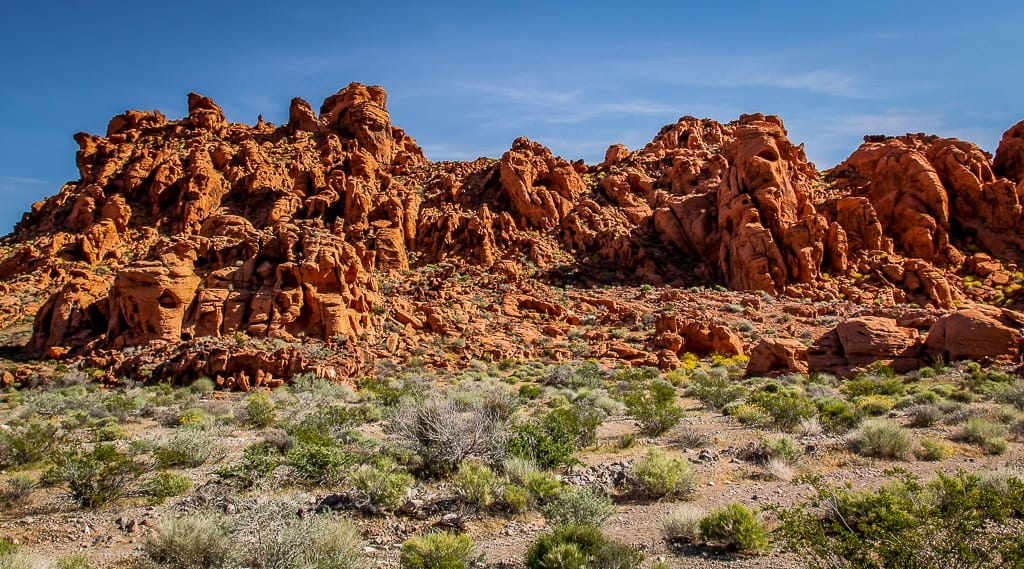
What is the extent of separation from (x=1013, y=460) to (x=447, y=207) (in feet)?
135

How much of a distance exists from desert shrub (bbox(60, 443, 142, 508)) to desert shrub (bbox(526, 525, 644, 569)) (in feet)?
21.2

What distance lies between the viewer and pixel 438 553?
5.71m

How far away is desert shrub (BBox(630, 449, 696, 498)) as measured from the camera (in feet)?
26.5

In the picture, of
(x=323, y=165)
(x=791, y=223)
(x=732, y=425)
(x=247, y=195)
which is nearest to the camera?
(x=732, y=425)

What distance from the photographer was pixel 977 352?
60.4ft

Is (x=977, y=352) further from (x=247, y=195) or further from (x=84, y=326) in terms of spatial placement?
(x=247, y=195)

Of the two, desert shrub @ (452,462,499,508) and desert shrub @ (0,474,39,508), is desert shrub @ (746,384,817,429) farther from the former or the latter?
desert shrub @ (0,474,39,508)

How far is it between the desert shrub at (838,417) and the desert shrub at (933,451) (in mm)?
1683

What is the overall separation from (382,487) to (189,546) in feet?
8.44

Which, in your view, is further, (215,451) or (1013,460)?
(215,451)

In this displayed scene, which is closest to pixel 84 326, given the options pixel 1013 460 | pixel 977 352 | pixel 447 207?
pixel 447 207

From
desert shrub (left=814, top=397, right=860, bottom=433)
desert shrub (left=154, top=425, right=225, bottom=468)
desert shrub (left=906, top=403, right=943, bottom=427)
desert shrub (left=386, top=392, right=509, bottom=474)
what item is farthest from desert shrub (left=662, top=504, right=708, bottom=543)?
desert shrub (left=154, top=425, right=225, bottom=468)

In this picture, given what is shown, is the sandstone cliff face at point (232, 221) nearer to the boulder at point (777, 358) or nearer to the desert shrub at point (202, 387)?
the desert shrub at point (202, 387)

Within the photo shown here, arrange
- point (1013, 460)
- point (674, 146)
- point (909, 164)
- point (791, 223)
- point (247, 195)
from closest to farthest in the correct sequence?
point (1013, 460) < point (791, 223) < point (909, 164) < point (247, 195) < point (674, 146)
